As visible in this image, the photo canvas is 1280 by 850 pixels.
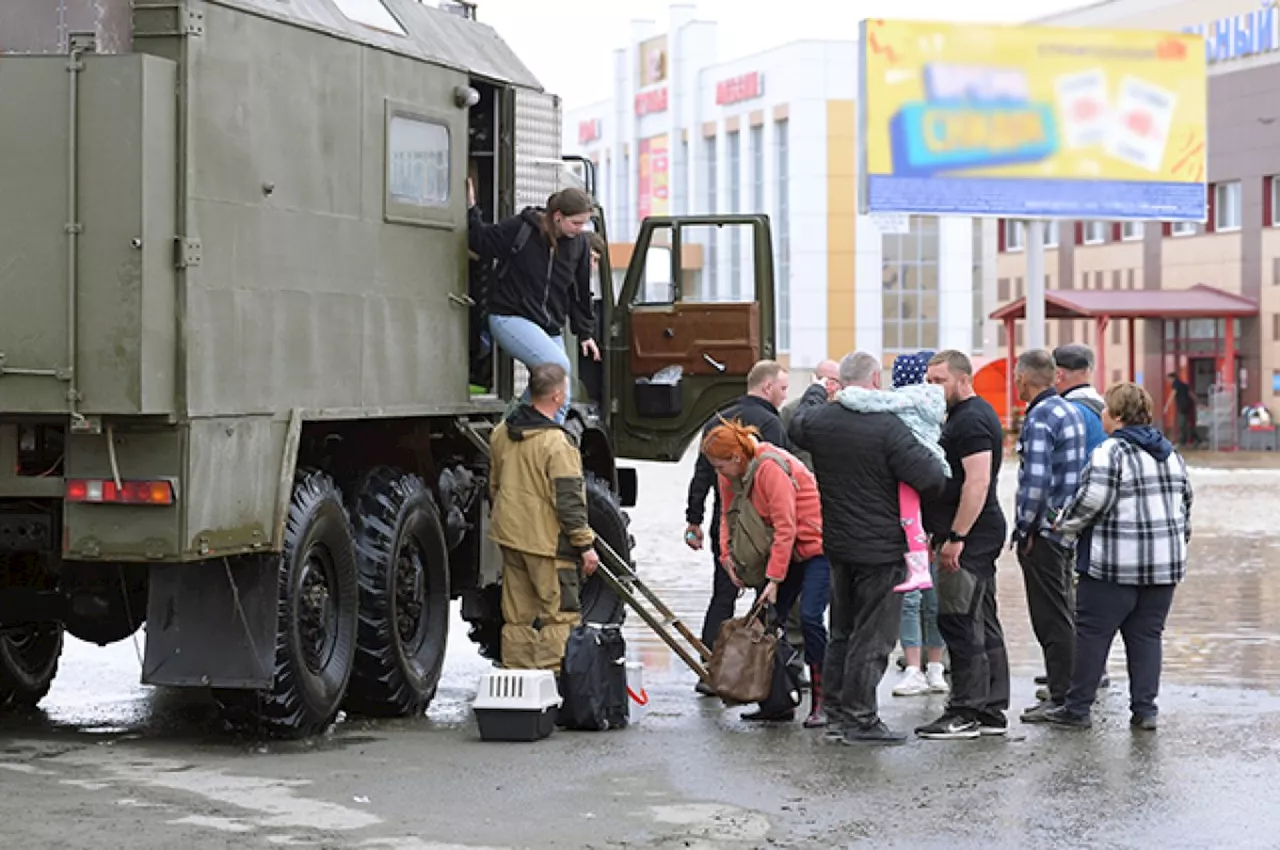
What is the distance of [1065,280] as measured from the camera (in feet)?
213

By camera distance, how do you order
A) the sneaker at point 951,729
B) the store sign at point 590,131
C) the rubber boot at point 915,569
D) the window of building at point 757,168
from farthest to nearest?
the store sign at point 590,131 → the window of building at point 757,168 → the sneaker at point 951,729 → the rubber boot at point 915,569

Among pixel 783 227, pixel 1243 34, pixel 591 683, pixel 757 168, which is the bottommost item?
pixel 591 683

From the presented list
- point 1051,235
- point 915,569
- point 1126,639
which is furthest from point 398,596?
point 1051,235

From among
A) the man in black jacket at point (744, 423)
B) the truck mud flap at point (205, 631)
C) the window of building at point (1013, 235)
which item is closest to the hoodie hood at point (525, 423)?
the man in black jacket at point (744, 423)

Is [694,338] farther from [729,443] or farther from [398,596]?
[398,596]

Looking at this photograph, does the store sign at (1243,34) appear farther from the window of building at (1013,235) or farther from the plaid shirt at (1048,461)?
the plaid shirt at (1048,461)

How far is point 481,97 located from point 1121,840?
5.68 meters

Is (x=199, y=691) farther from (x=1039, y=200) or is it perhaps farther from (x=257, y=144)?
(x=1039, y=200)

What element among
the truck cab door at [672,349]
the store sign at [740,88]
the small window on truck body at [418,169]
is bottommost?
the truck cab door at [672,349]

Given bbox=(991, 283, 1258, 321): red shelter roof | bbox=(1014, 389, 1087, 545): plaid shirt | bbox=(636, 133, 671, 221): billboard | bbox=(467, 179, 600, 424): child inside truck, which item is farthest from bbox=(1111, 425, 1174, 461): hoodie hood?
bbox=(636, 133, 671, 221): billboard

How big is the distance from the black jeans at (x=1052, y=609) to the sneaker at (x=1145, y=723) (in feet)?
1.73

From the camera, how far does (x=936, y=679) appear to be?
1318cm

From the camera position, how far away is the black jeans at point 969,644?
11.2 metres

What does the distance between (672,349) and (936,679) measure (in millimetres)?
2760
